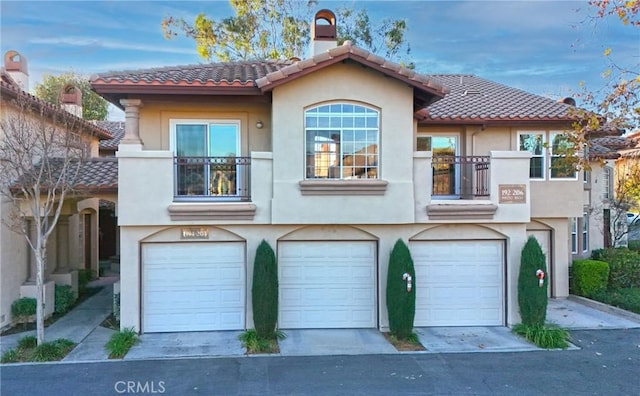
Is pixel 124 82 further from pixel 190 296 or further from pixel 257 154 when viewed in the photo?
pixel 190 296

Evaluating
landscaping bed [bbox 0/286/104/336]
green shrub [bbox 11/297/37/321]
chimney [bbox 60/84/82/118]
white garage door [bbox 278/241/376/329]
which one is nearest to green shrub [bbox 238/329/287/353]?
white garage door [bbox 278/241/376/329]

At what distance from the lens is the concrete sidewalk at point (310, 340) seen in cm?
999

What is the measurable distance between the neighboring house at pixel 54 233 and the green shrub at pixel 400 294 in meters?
7.71

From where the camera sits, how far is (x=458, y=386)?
827 centimetres

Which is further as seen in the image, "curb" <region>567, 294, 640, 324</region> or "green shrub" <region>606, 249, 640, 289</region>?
"green shrub" <region>606, 249, 640, 289</region>

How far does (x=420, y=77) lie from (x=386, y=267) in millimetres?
4866

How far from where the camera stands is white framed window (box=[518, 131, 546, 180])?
46.5ft

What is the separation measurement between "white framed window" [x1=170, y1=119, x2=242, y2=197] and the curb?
11421 mm

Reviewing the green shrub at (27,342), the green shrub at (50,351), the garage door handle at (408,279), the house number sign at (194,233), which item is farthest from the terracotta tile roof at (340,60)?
the green shrub at (27,342)

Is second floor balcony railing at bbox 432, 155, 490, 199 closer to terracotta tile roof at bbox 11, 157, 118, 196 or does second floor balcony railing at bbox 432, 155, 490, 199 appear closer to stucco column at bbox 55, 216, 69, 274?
terracotta tile roof at bbox 11, 157, 118, 196

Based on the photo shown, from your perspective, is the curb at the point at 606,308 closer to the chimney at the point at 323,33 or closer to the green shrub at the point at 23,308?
the chimney at the point at 323,33

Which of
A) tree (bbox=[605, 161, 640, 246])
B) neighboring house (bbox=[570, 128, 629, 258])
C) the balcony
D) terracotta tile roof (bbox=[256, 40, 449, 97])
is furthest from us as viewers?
tree (bbox=[605, 161, 640, 246])

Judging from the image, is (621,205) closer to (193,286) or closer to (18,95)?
(193,286)

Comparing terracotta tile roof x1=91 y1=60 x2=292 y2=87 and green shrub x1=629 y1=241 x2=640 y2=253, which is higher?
terracotta tile roof x1=91 y1=60 x2=292 y2=87
